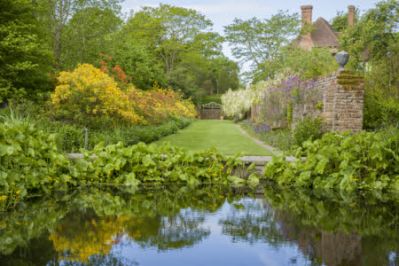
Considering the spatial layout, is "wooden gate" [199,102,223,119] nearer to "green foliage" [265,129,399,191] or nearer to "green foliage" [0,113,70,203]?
"green foliage" [265,129,399,191]

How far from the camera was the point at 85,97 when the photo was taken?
33.7ft

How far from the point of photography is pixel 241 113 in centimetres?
2617

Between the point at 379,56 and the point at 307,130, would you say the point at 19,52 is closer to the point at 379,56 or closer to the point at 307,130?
the point at 307,130

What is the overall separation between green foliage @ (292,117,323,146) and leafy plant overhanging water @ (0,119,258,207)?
271cm

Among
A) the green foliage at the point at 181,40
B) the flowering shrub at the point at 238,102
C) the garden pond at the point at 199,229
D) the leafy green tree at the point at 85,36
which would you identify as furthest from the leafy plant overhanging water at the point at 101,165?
the green foliage at the point at 181,40

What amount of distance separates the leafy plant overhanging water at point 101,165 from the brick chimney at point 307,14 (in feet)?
97.5

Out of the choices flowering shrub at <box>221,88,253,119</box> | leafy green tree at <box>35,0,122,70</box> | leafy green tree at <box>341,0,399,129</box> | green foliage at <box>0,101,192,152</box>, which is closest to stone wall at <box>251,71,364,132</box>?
leafy green tree at <box>341,0,399,129</box>

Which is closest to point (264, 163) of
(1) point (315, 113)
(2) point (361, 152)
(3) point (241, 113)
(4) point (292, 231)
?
(2) point (361, 152)

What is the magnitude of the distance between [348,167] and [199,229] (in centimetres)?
331

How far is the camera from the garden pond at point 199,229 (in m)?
3.75

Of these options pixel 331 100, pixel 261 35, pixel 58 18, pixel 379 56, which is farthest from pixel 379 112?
pixel 261 35

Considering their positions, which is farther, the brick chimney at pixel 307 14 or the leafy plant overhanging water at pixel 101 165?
the brick chimney at pixel 307 14

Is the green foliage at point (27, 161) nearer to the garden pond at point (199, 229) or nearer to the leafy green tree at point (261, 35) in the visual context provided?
the garden pond at point (199, 229)

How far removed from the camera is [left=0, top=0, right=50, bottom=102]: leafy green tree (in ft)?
43.2
